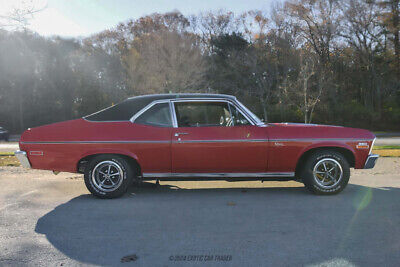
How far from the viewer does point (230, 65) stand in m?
36.6

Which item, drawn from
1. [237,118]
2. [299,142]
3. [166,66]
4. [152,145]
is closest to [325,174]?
[299,142]

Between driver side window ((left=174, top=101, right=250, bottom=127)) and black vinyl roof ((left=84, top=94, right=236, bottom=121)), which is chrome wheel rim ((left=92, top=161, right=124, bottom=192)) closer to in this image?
black vinyl roof ((left=84, top=94, right=236, bottom=121))

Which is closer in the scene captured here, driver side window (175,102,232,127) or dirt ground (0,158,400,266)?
dirt ground (0,158,400,266)

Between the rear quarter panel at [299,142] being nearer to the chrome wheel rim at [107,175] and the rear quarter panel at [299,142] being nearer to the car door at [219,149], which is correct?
the car door at [219,149]

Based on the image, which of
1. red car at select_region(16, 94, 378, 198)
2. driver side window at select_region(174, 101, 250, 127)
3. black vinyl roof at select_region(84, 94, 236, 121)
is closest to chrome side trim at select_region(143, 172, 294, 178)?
red car at select_region(16, 94, 378, 198)

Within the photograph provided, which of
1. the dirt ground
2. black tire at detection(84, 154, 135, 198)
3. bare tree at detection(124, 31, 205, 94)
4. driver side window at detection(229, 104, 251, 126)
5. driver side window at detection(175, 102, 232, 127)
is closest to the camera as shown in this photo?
the dirt ground

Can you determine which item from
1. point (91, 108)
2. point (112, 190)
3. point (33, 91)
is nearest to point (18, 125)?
point (33, 91)

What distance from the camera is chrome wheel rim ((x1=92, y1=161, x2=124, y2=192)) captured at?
558 cm

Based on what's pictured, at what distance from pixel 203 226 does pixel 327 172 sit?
2.56 m

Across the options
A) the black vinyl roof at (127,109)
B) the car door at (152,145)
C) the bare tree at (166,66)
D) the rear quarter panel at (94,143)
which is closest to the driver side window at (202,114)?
the black vinyl roof at (127,109)

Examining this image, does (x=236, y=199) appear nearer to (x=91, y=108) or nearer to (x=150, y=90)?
(x=150, y=90)

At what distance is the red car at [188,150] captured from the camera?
18.3 feet

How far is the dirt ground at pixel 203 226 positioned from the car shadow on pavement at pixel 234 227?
1 centimetres

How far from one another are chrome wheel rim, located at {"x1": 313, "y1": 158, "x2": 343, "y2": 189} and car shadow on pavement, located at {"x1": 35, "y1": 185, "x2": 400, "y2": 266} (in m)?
0.27
